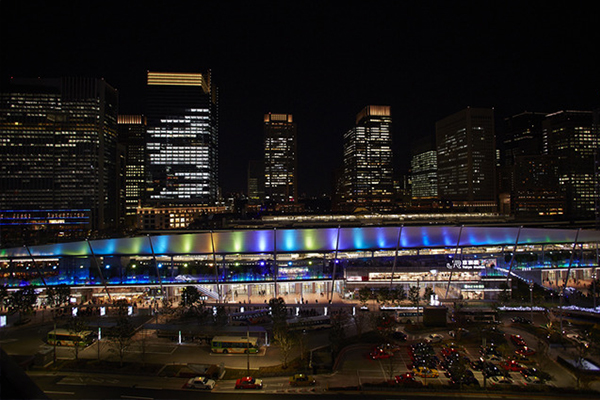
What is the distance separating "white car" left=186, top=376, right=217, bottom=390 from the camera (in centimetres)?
1147

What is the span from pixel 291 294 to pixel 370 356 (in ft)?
28.8

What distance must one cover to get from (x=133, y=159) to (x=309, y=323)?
93.0 metres

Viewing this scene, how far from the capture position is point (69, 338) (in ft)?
49.5

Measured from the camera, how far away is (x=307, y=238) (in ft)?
73.8

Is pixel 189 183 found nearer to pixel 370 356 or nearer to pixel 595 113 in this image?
pixel 370 356

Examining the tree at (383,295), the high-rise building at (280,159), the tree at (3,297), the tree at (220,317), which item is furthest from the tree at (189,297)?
the high-rise building at (280,159)

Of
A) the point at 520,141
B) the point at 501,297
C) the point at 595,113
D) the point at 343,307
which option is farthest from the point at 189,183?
the point at 520,141

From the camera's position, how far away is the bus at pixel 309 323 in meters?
16.9

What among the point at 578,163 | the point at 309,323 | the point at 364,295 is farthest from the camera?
the point at 578,163

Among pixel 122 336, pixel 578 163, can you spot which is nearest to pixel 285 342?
pixel 122 336

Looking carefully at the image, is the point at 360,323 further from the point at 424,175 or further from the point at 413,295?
the point at 424,175

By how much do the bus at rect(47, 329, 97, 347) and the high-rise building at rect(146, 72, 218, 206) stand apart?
54.6 meters

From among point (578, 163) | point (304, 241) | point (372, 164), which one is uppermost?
point (372, 164)

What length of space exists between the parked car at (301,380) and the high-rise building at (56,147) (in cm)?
6107
